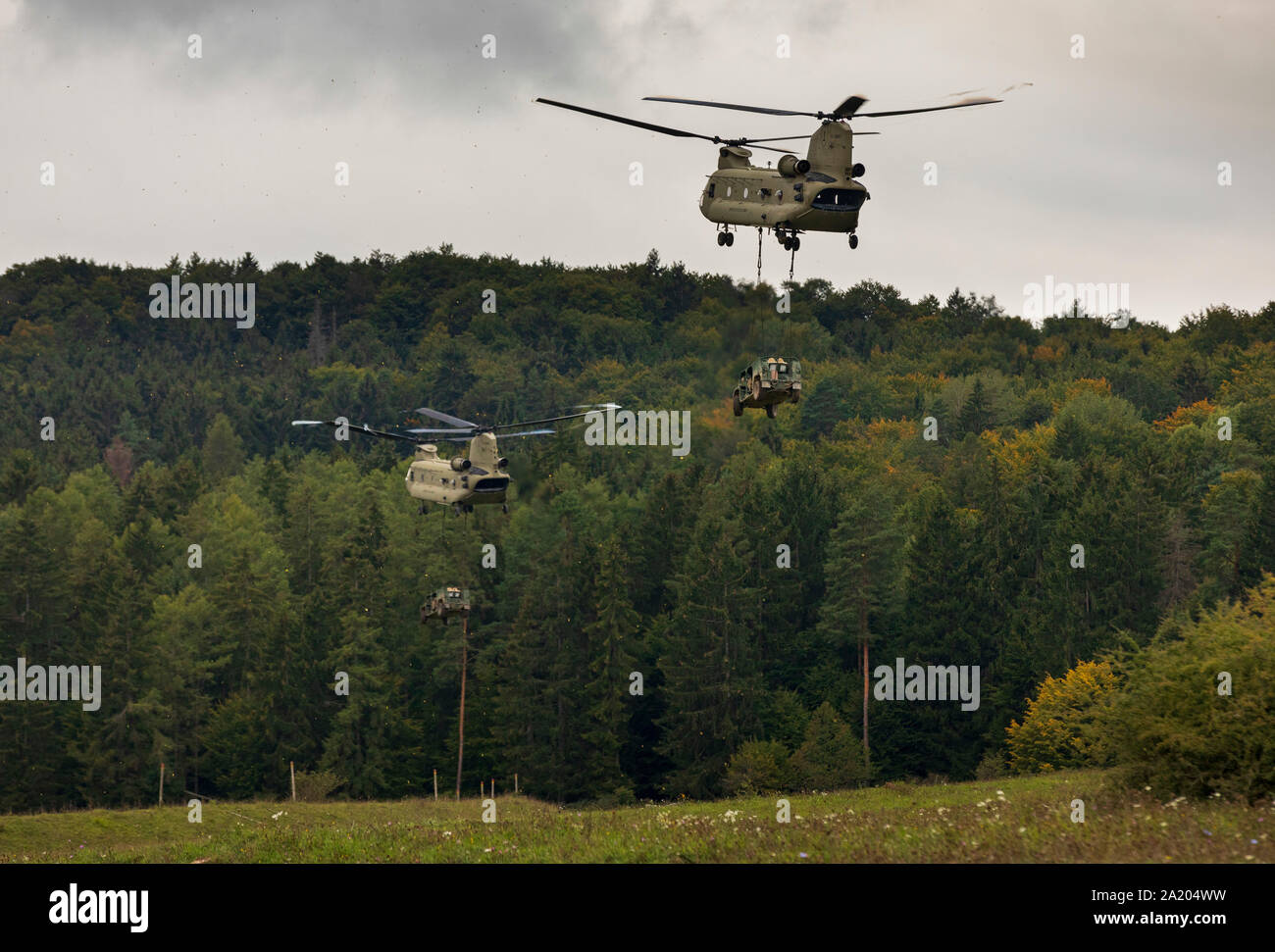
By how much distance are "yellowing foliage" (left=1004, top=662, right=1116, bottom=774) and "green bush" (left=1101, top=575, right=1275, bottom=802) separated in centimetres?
5193

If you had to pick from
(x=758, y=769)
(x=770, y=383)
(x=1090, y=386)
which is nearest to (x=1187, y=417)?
(x=1090, y=386)

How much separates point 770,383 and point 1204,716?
16024 mm

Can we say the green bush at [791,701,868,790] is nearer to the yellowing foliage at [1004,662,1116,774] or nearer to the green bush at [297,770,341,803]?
the yellowing foliage at [1004,662,1116,774]

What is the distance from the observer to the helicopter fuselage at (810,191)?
141 ft

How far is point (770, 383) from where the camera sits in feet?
157

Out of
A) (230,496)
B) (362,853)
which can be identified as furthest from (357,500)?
(362,853)

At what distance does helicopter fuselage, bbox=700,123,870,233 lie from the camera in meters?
43.1

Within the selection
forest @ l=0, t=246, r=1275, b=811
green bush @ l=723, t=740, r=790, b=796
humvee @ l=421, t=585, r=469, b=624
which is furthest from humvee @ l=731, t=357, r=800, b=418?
green bush @ l=723, t=740, r=790, b=796

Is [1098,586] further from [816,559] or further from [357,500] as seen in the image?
[357,500]

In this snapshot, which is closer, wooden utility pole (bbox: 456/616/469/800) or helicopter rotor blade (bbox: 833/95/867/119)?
helicopter rotor blade (bbox: 833/95/867/119)

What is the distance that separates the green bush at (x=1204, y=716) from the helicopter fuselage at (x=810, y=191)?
44.3 feet

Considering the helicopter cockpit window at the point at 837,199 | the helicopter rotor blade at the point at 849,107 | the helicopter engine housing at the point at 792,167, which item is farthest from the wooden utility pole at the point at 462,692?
the helicopter rotor blade at the point at 849,107
